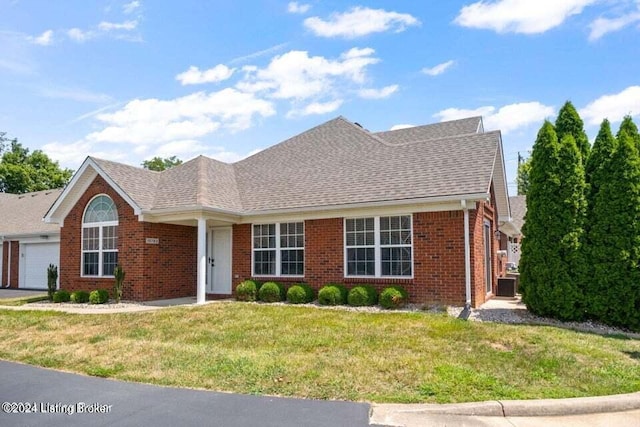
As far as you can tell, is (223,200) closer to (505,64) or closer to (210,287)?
(210,287)

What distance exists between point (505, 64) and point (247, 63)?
7.93 m

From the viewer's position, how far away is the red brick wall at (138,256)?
15.3 meters

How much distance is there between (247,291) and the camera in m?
14.7

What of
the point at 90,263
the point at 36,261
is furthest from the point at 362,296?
the point at 36,261

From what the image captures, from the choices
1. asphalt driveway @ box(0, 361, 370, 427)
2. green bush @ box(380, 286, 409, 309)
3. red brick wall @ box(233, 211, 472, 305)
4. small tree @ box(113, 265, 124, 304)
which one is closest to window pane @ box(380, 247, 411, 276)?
red brick wall @ box(233, 211, 472, 305)

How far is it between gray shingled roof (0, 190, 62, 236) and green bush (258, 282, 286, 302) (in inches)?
535

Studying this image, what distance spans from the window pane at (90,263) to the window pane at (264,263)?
237 inches

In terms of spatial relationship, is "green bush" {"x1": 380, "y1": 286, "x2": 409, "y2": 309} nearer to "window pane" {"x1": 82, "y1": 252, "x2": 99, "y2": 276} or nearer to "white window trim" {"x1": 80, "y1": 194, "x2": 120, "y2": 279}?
"white window trim" {"x1": 80, "y1": 194, "x2": 120, "y2": 279}

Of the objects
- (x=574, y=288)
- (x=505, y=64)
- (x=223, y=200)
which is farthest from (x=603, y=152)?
(x=223, y=200)

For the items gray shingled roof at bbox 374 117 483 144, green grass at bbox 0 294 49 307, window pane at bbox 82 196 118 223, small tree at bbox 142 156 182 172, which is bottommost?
green grass at bbox 0 294 49 307

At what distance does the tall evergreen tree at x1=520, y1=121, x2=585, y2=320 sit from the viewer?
10484 mm

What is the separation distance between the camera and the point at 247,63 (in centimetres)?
1380

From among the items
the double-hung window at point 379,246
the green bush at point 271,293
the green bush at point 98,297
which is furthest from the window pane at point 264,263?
the green bush at point 98,297

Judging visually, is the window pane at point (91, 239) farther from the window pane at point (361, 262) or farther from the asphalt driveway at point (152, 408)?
the asphalt driveway at point (152, 408)
